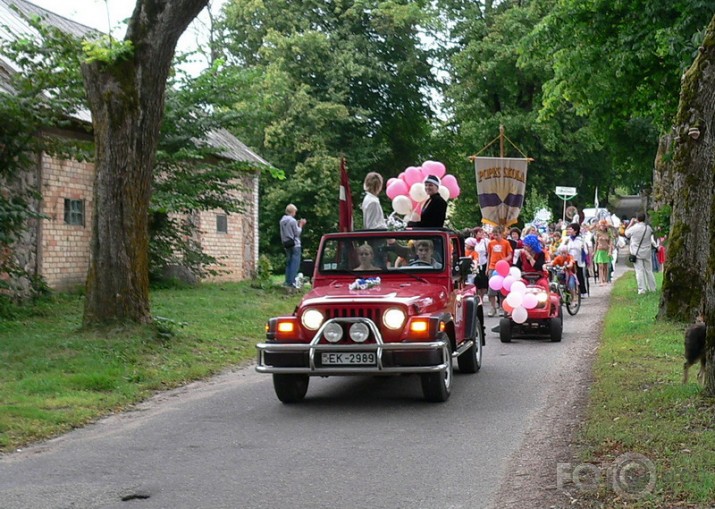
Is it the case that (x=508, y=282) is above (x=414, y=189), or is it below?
below

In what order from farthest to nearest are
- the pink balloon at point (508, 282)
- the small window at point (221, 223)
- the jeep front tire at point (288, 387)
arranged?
the small window at point (221, 223) < the pink balloon at point (508, 282) < the jeep front tire at point (288, 387)

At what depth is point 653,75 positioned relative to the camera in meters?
20.5

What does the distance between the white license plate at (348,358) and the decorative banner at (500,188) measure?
46.2 ft

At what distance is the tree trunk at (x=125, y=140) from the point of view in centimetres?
1316

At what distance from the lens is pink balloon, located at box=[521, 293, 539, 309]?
15.0 meters

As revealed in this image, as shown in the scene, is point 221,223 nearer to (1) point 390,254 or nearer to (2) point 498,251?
(2) point 498,251

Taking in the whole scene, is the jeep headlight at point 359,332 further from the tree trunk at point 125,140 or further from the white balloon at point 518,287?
the white balloon at point 518,287

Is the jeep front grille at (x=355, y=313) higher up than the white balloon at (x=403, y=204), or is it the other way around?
the white balloon at (x=403, y=204)

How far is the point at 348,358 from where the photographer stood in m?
9.22

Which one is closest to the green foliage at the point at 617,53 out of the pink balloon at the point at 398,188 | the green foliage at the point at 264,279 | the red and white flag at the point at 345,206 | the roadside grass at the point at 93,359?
the pink balloon at the point at 398,188

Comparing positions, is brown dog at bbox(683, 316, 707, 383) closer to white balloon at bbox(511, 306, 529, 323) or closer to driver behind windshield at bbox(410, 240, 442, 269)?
driver behind windshield at bbox(410, 240, 442, 269)

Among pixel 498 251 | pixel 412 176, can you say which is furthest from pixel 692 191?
pixel 498 251

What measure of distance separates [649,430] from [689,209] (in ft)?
28.5

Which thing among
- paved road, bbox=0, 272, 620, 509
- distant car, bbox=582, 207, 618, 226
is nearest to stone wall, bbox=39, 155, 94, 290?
paved road, bbox=0, 272, 620, 509
